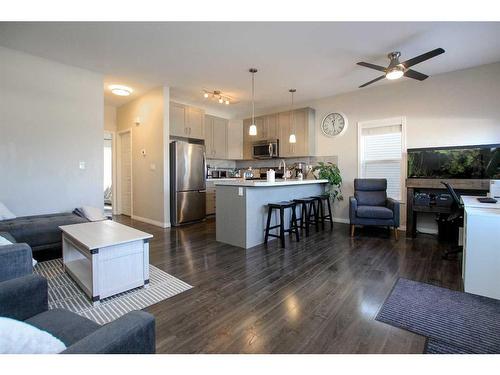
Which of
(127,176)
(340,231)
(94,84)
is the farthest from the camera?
(127,176)

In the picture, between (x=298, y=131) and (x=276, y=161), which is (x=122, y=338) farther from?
(x=276, y=161)

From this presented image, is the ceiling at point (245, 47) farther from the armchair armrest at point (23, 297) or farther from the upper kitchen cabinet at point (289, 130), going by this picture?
the armchair armrest at point (23, 297)

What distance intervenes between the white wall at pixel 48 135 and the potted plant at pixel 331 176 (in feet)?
13.8

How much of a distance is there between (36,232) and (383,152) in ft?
18.2

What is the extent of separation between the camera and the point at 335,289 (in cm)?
221

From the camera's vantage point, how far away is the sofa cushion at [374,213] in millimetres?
3855

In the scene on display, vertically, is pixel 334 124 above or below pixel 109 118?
below

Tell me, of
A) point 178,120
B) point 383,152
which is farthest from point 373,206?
point 178,120

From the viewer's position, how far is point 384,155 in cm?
468

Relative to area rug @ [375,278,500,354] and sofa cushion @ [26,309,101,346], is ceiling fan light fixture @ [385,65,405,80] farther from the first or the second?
sofa cushion @ [26,309,101,346]

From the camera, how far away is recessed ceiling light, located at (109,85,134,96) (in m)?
4.68
